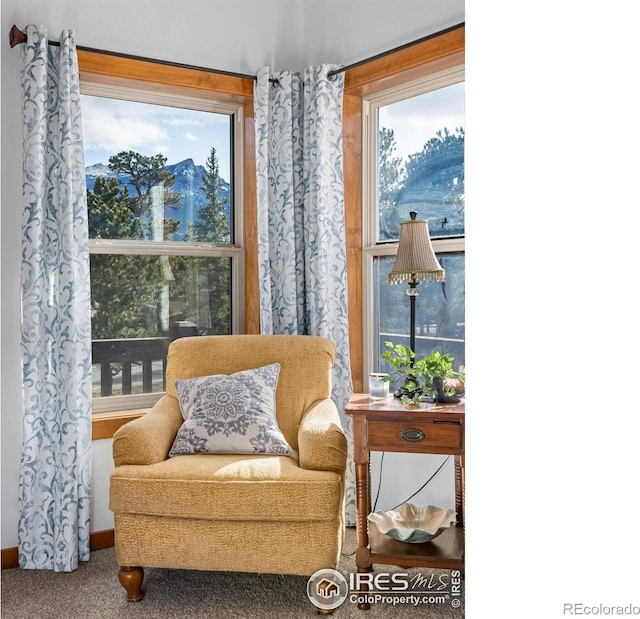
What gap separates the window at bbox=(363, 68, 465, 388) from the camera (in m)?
2.50

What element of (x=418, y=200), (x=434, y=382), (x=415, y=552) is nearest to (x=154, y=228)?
(x=418, y=200)

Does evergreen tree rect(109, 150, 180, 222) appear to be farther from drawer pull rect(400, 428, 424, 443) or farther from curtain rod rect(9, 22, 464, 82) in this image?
drawer pull rect(400, 428, 424, 443)

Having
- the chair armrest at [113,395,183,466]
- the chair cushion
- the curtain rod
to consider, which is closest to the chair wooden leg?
the chair cushion

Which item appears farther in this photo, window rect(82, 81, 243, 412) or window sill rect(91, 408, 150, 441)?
window rect(82, 81, 243, 412)

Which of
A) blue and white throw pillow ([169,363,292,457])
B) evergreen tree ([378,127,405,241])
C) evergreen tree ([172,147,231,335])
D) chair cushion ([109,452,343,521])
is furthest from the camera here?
evergreen tree ([172,147,231,335])

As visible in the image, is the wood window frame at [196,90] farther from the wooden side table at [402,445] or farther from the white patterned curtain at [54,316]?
the wooden side table at [402,445]

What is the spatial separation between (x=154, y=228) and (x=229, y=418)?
3.60ft

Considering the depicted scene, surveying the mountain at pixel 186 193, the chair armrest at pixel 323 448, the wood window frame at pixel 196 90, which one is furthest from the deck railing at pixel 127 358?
the chair armrest at pixel 323 448

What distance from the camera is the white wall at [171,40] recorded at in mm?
2301

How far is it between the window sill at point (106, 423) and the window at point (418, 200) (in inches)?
44.9

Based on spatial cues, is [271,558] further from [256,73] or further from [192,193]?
[256,73]

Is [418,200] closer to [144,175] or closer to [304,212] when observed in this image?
[304,212]

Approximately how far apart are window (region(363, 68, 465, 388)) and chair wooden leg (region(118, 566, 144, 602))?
136 cm

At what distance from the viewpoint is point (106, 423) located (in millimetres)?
2488
